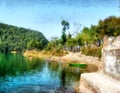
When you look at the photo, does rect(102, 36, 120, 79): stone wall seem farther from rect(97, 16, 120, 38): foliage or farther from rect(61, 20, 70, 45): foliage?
rect(61, 20, 70, 45): foliage

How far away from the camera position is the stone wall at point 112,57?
29.6 meters

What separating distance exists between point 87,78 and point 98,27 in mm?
60095

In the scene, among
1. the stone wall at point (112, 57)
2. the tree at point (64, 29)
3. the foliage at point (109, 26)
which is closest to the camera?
the stone wall at point (112, 57)

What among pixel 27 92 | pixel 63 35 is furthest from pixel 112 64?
pixel 63 35

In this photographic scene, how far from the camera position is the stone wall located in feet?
97.1

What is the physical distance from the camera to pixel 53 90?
135ft

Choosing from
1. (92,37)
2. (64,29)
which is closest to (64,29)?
(64,29)

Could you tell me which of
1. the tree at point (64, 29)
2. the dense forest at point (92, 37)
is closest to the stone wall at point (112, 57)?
the dense forest at point (92, 37)

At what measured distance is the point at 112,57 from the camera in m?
31.6

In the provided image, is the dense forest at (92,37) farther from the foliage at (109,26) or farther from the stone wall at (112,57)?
the stone wall at (112,57)

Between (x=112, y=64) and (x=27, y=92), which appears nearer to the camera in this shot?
(x=112, y=64)

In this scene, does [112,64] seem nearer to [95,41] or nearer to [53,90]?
[53,90]

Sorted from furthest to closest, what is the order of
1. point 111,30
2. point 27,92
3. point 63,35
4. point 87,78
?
1. point 63,35
2. point 111,30
3. point 27,92
4. point 87,78

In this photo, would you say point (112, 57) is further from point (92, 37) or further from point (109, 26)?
point (92, 37)
